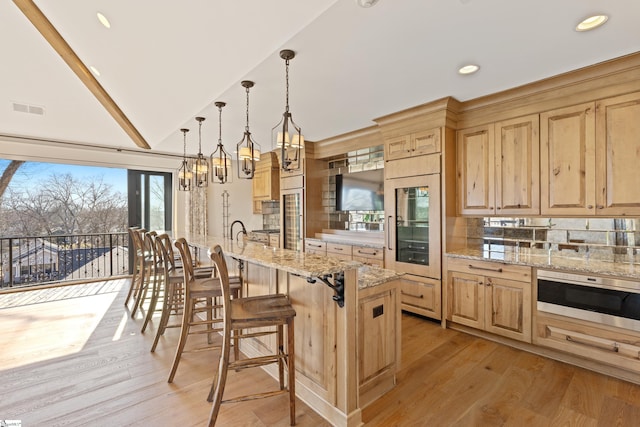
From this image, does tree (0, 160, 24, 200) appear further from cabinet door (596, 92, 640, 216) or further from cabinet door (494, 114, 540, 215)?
cabinet door (596, 92, 640, 216)

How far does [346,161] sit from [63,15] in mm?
3774

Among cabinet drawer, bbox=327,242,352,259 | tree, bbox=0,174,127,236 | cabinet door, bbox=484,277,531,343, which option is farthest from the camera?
tree, bbox=0,174,127,236

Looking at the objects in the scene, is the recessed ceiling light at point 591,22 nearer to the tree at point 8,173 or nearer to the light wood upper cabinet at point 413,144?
the light wood upper cabinet at point 413,144

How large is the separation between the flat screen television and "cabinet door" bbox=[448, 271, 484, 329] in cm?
157

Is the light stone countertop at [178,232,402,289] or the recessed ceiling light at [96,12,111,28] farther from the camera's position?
the recessed ceiling light at [96,12,111,28]

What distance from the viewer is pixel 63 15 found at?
7.22ft

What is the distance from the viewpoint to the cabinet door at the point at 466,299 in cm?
295

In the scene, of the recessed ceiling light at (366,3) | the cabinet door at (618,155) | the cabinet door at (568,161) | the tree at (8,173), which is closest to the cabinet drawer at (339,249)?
the cabinet door at (568,161)

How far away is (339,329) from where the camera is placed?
5.69ft

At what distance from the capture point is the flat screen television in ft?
14.3

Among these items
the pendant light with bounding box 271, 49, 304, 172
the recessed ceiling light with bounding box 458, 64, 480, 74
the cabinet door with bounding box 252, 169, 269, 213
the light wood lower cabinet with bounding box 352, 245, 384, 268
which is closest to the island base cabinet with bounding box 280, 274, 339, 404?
the pendant light with bounding box 271, 49, 304, 172

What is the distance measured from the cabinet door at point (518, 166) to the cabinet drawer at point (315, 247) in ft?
8.44

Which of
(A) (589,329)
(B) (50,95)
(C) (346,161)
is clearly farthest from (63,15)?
(A) (589,329)

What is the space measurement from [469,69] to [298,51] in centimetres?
150
